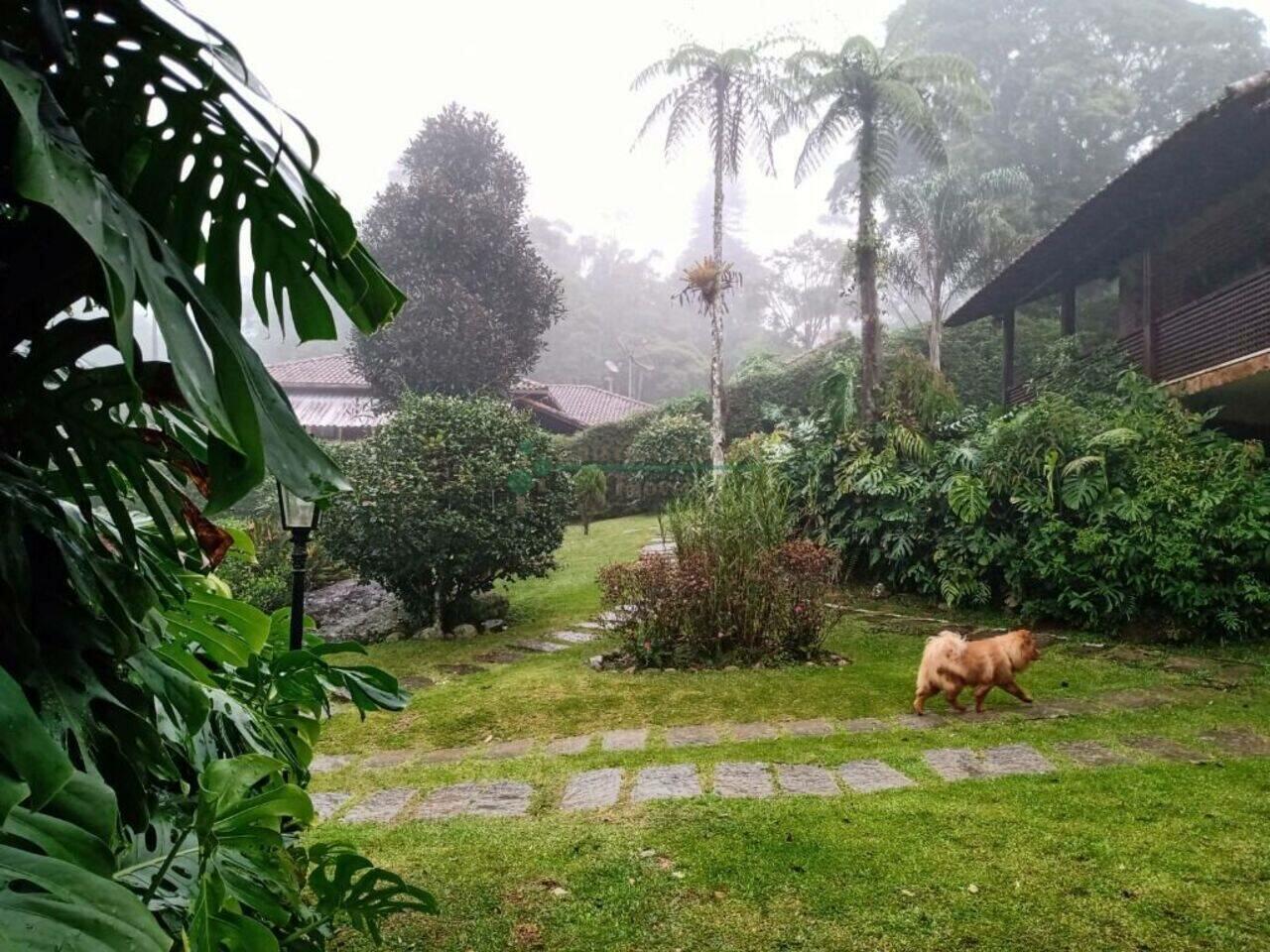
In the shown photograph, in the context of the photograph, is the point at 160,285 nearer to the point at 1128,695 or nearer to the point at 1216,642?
the point at 1128,695

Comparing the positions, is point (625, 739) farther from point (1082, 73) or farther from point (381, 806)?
point (1082, 73)

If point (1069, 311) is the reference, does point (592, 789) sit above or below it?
below

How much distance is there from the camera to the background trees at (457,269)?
54.2 feet

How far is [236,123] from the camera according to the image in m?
0.85

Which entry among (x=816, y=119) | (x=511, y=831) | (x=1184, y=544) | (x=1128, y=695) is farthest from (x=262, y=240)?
(x=816, y=119)

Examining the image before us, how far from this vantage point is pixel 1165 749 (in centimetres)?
321

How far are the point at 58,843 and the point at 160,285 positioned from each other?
1.35ft

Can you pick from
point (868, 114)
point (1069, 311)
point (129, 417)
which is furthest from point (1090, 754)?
point (1069, 311)

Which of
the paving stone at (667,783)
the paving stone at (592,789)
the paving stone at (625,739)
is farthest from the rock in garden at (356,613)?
the paving stone at (667,783)

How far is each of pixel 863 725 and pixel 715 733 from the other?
2.29 ft

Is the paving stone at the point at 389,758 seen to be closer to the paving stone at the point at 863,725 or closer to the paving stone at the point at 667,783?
the paving stone at the point at 667,783

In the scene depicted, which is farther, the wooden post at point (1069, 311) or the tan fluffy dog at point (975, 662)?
the wooden post at point (1069, 311)

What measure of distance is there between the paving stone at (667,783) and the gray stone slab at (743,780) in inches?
3.5

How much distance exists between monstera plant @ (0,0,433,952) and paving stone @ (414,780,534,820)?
191cm
